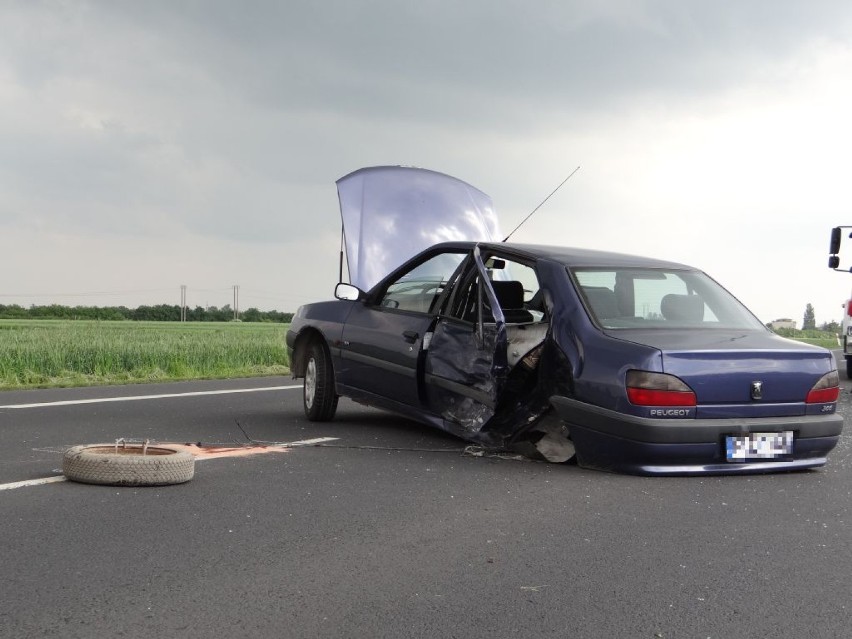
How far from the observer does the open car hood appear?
10.9 meters

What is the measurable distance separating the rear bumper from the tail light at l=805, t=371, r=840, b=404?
12cm

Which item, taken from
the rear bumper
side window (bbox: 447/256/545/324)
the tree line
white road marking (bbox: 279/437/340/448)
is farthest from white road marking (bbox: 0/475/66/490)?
the tree line

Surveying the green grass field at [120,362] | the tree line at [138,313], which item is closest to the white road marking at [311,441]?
the green grass field at [120,362]

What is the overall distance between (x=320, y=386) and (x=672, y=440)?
153 inches

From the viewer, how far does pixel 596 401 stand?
6.36 meters

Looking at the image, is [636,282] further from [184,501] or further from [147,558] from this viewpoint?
[147,558]

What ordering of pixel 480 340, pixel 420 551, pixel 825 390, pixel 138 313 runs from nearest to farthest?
pixel 420 551 → pixel 825 390 → pixel 480 340 → pixel 138 313

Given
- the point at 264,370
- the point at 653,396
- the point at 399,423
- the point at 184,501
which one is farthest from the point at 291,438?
the point at 264,370

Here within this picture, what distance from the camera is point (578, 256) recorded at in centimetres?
752

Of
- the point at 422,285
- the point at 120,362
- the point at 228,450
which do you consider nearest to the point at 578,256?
the point at 422,285

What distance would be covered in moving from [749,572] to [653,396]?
1.95 meters

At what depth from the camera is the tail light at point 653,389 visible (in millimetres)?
6172

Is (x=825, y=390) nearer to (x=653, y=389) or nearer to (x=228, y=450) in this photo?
(x=653, y=389)

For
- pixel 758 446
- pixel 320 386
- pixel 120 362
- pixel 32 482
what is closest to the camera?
pixel 32 482
